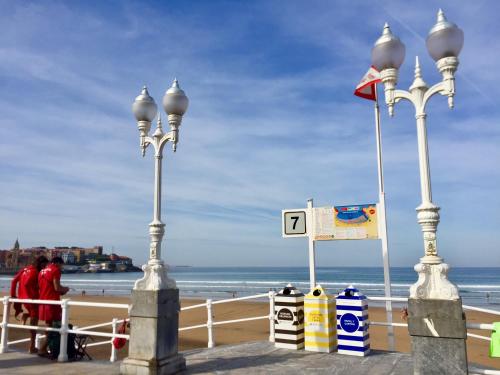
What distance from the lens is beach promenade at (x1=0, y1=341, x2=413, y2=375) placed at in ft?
20.6

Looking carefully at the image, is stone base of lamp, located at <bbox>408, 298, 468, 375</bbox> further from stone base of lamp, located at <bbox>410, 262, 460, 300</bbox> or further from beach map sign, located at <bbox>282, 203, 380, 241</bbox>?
beach map sign, located at <bbox>282, 203, 380, 241</bbox>

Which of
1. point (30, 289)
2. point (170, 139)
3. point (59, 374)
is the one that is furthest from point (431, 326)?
point (30, 289)

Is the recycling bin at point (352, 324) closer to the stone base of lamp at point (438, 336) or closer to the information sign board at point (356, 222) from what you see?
the information sign board at point (356, 222)

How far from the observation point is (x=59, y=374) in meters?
6.23

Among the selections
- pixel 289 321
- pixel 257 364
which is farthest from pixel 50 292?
pixel 289 321

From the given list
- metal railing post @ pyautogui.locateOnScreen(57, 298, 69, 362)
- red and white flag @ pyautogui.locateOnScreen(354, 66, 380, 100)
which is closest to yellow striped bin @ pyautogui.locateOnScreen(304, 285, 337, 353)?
metal railing post @ pyautogui.locateOnScreen(57, 298, 69, 362)

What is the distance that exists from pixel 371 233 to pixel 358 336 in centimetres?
231

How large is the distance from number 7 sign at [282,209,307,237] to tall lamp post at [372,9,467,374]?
4054 mm

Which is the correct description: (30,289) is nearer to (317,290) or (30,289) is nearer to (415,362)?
(317,290)

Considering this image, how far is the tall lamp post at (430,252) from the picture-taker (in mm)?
4840

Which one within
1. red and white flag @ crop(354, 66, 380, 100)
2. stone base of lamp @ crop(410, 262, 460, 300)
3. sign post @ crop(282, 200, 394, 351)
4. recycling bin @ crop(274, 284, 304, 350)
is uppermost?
red and white flag @ crop(354, 66, 380, 100)

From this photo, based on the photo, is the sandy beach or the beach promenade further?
the sandy beach

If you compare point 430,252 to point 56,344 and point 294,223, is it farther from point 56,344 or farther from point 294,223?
point 56,344

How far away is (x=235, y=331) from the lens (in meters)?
16.3
